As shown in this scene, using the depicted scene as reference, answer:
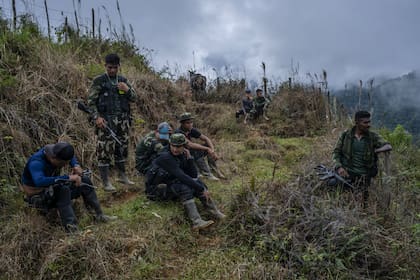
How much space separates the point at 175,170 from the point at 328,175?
6.60 feet

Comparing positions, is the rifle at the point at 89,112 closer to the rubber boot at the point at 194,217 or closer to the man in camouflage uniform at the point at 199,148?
the man in camouflage uniform at the point at 199,148

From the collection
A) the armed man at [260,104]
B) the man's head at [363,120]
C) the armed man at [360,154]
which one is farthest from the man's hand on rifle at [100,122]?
the armed man at [260,104]

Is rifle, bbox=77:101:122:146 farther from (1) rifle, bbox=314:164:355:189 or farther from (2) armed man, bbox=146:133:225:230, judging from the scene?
(1) rifle, bbox=314:164:355:189

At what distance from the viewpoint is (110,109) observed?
4.51 metres

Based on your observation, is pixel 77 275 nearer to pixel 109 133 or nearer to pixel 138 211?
pixel 138 211

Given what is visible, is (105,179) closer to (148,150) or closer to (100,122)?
(148,150)

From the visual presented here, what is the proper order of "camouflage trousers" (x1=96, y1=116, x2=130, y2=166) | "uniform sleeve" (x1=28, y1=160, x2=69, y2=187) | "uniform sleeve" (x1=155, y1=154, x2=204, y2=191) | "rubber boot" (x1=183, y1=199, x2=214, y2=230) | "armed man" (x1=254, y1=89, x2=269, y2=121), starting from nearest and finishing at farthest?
"uniform sleeve" (x1=28, y1=160, x2=69, y2=187), "rubber boot" (x1=183, y1=199, x2=214, y2=230), "uniform sleeve" (x1=155, y1=154, x2=204, y2=191), "camouflage trousers" (x1=96, y1=116, x2=130, y2=166), "armed man" (x1=254, y1=89, x2=269, y2=121)

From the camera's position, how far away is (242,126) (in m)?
9.10

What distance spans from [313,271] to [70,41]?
694cm

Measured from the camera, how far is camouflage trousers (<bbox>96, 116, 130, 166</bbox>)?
4.53 meters

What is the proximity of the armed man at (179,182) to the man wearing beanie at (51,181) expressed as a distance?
3.15 ft

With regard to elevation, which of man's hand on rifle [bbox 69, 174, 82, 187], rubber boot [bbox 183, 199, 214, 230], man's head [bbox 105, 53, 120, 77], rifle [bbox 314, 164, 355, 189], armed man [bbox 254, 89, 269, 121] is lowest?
rubber boot [bbox 183, 199, 214, 230]

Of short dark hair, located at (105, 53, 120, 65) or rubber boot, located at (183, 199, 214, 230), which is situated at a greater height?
short dark hair, located at (105, 53, 120, 65)

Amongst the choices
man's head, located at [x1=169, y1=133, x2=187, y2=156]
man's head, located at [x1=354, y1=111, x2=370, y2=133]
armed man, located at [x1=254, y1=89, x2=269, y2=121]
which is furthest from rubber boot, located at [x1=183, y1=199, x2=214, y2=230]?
armed man, located at [x1=254, y1=89, x2=269, y2=121]
